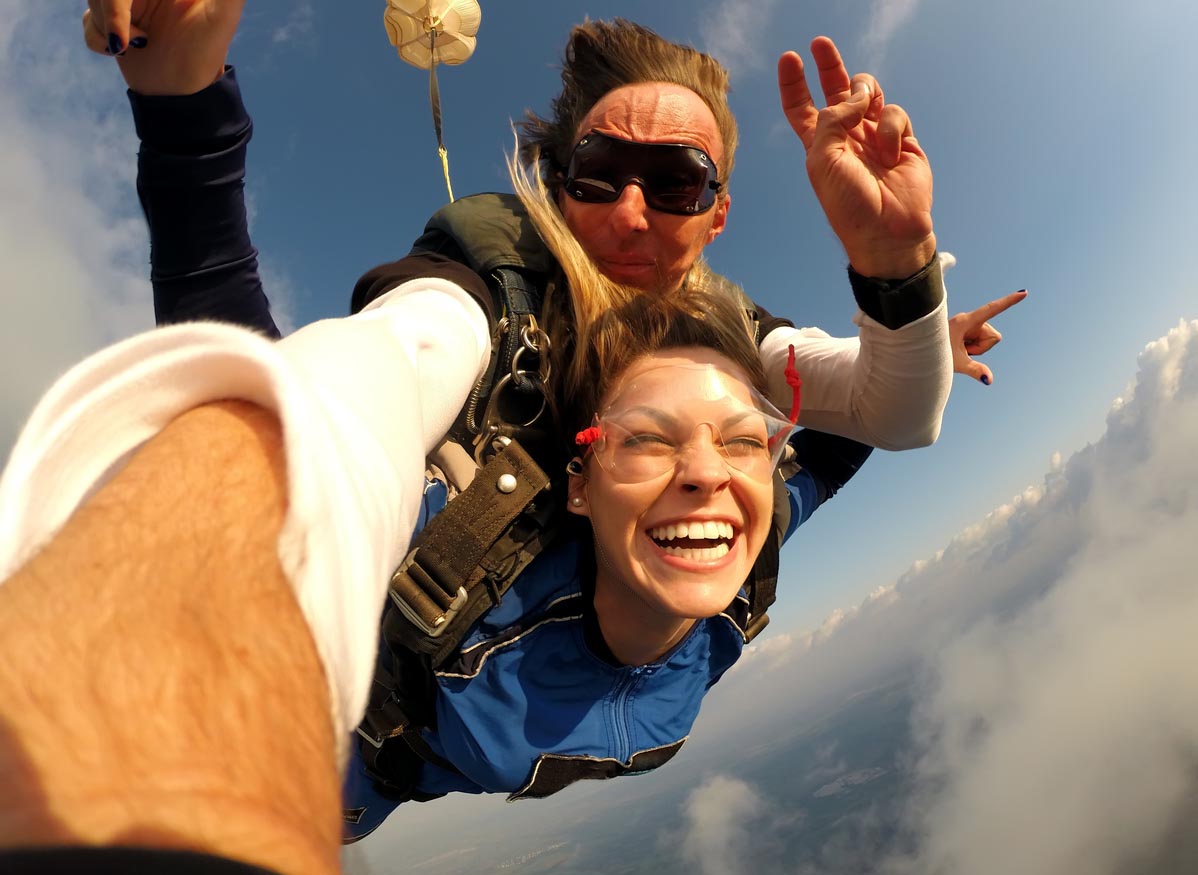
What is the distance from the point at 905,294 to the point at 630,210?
882 mm

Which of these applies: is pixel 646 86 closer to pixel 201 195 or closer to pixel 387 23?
pixel 201 195

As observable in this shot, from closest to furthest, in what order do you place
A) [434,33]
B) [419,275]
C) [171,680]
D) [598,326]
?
[171,680] < [419,275] < [598,326] < [434,33]

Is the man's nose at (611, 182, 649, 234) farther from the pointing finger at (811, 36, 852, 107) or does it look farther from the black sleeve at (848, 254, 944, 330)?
the black sleeve at (848, 254, 944, 330)

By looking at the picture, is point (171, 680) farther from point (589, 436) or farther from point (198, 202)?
point (198, 202)

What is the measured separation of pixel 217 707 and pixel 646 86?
218cm

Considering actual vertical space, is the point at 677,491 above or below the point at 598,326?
below

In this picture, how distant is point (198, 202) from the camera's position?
4.57ft

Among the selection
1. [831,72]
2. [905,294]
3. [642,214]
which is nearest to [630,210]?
[642,214]

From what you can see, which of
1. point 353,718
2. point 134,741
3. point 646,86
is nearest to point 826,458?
point 646,86

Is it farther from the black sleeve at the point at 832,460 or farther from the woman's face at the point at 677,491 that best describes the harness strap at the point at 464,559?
the black sleeve at the point at 832,460

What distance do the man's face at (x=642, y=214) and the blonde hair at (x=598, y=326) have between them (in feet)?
0.50

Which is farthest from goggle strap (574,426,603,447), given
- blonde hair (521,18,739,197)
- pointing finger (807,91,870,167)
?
blonde hair (521,18,739,197)

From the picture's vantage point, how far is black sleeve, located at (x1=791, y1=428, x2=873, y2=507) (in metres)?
2.51

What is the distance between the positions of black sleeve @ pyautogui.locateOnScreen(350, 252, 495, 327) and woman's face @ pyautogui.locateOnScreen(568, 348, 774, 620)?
1.52 feet
